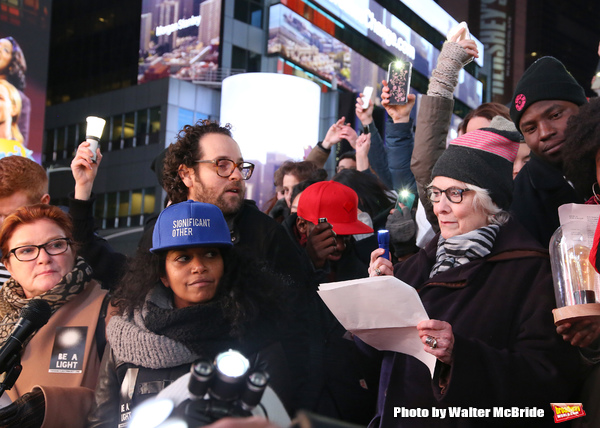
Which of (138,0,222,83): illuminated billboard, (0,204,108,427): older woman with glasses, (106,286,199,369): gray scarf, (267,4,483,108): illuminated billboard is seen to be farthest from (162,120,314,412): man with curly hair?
(267,4,483,108): illuminated billboard

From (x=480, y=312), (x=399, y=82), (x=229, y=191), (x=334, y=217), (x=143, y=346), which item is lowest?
(x=143, y=346)

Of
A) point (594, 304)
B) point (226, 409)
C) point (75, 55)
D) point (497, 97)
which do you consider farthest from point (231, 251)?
point (497, 97)

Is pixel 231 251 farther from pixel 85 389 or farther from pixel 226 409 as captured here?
pixel 226 409

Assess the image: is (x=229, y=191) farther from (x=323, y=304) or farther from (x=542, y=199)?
(x=542, y=199)

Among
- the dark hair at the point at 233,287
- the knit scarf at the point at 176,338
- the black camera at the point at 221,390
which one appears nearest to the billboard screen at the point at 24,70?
the dark hair at the point at 233,287

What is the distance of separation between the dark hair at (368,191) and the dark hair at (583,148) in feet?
A: 7.10

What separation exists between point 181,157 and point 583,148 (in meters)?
2.26

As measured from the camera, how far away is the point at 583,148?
113 inches

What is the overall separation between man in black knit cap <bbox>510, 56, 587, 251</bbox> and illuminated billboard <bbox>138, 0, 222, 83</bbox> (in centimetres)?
2843

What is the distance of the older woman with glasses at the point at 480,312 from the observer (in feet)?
8.50

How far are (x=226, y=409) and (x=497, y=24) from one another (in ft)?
153

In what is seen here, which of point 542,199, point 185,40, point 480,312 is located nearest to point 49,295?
point 480,312

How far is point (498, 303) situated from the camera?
2.79m

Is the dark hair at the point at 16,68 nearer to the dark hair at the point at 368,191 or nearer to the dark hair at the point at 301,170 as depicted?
the dark hair at the point at 301,170
